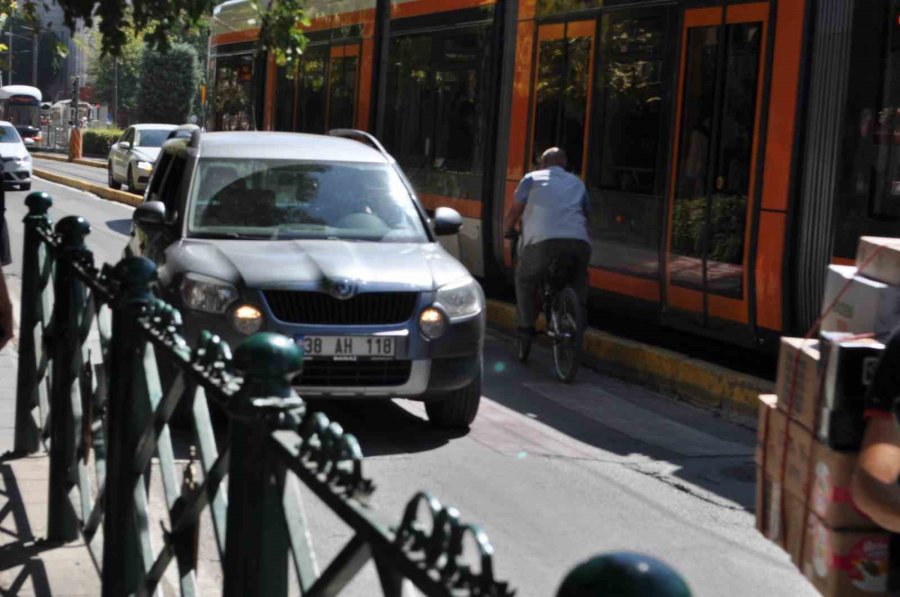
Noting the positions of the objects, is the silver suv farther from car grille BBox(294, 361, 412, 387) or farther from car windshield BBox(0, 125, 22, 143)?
car windshield BBox(0, 125, 22, 143)

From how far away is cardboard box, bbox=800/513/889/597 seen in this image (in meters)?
4.36

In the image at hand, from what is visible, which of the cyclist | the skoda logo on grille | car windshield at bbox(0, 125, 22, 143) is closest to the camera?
the skoda logo on grille

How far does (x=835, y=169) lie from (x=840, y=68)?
650mm

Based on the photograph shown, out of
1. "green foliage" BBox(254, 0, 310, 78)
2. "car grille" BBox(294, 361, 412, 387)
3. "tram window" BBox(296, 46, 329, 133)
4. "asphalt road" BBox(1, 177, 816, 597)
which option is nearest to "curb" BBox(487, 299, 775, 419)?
"asphalt road" BBox(1, 177, 816, 597)

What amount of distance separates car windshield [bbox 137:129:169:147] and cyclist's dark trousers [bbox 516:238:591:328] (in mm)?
23632

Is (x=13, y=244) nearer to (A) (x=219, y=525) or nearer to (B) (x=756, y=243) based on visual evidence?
(B) (x=756, y=243)

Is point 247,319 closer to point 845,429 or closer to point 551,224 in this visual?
point 551,224

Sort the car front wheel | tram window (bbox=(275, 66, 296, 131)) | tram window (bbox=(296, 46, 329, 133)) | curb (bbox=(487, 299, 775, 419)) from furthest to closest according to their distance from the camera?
tram window (bbox=(275, 66, 296, 131))
tram window (bbox=(296, 46, 329, 133))
curb (bbox=(487, 299, 775, 419))
the car front wheel

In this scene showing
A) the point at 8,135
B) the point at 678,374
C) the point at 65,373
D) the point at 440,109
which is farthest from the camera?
the point at 8,135

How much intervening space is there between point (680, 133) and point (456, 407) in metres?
3.91

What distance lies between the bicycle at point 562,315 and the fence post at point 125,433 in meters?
6.78

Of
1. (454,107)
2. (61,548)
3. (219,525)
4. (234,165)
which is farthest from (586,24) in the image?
(219,525)

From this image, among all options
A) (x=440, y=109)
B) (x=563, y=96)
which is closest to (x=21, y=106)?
(x=440, y=109)

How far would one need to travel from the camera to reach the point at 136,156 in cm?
3334
